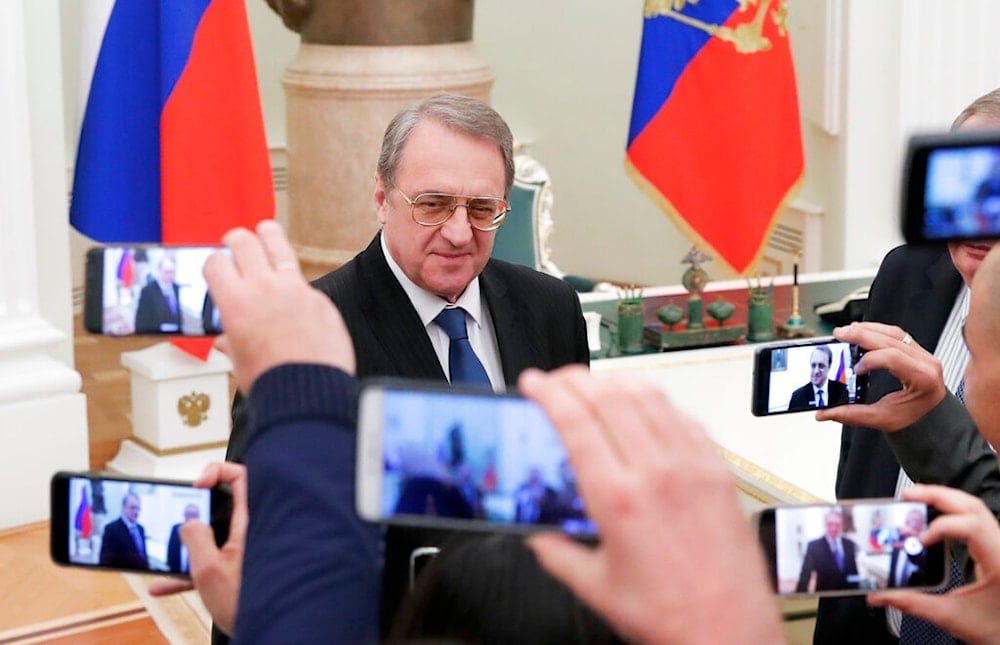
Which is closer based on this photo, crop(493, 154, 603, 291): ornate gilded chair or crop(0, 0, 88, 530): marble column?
crop(0, 0, 88, 530): marble column

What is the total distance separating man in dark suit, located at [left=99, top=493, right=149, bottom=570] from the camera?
4.53 feet

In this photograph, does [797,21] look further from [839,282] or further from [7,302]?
[7,302]

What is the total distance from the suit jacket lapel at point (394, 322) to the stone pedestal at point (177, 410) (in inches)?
120

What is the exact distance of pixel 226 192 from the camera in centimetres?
517

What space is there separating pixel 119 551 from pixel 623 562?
0.77 meters

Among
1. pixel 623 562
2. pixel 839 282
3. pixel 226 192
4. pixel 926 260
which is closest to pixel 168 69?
pixel 226 192

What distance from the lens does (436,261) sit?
2486mm

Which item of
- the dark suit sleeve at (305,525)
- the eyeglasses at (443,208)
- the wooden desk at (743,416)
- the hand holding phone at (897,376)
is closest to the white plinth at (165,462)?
the wooden desk at (743,416)

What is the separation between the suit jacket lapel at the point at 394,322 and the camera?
2406 millimetres

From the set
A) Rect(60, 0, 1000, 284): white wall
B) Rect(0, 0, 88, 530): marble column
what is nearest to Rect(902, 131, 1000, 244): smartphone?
Rect(0, 0, 88, 530): marble column

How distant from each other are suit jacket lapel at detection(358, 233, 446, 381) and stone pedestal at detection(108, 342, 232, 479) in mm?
3059

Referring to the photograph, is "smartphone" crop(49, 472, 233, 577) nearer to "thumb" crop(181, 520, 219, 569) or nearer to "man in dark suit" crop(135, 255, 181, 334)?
"thumb" crop(181, 520, 219, 569)

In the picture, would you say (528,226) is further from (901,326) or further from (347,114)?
(901,326)

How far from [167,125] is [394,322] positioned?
9.56ft
